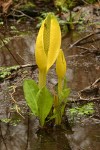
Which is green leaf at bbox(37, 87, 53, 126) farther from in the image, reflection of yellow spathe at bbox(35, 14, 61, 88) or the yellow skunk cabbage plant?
reflection of yellow spathe at bbox(35, 14, 61, 88)

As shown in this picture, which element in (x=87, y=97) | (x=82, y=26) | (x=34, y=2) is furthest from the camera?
(x=34, y=2)

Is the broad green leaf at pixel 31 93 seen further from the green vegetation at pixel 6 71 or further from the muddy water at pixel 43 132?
the green vegetation at pixel 6 71

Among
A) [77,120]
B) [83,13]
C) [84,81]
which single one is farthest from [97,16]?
[77,120]

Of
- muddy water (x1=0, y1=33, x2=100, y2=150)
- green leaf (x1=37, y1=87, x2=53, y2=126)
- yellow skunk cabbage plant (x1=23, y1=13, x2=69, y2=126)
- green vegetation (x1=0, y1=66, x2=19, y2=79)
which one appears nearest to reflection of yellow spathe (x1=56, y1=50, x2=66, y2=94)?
yellow skunk cabbage plant (x1=23, y1=13, x2=69, y2=126)

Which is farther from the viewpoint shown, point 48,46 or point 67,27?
point 67,27

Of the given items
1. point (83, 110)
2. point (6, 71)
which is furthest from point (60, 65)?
point (6, 71)

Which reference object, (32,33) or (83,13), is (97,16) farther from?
(32,33)

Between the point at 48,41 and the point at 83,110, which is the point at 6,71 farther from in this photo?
the point at 48,41

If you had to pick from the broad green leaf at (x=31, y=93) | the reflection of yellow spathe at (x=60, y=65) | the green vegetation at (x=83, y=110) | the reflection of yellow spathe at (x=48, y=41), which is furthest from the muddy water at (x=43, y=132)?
the reflection of yellow spathe at (x=48, y=41)
